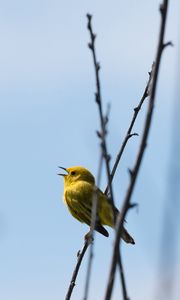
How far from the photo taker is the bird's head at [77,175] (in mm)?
10445

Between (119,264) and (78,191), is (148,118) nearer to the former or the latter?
(119,264)

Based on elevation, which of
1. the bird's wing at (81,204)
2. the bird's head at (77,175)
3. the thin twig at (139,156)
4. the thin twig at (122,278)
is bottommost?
the thin twig at (122,278)

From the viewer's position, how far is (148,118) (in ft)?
9.26

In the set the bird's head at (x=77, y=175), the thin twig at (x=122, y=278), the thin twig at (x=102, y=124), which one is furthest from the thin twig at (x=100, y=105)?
the bird's head at (x=77, y=175)

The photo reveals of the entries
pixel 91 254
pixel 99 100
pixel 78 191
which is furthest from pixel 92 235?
pixel 78 191

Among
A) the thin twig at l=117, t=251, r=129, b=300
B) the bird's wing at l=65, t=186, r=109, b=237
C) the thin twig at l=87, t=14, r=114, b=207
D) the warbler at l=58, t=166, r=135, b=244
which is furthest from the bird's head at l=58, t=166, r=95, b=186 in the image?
the thin twig at l=117, t=251, r=129, b=300

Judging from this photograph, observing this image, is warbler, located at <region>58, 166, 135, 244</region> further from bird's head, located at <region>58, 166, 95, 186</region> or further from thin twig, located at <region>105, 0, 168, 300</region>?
thin twig, located at <region>105, 0, 168, 300</region>

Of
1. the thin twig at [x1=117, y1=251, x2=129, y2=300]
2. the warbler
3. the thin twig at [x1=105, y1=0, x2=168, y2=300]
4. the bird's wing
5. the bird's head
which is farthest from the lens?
the bird's head

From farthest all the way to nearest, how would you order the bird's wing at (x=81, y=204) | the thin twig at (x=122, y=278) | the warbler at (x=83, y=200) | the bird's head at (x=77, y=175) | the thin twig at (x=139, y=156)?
1. the bird's head at (x=77, y=175)
2. the bird's wing at (x=81, y=204)
3. the warbler at (x=83, y=200)
4. the thin twig at (x=122, y=278)
5. the thin twig at (x=139, y=156)

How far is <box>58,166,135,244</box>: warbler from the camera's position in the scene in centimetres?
876

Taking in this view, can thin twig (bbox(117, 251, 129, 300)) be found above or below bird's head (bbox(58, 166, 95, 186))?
below

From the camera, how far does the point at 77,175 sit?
10492 mm

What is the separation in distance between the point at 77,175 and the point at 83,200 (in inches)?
42.5

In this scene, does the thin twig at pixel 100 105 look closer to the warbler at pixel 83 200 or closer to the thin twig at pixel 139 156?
the thin twig at pixel 139 156
